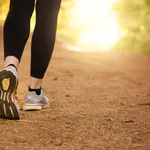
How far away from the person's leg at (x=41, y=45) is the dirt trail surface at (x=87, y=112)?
0.08 m

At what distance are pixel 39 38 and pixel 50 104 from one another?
541 millimetres

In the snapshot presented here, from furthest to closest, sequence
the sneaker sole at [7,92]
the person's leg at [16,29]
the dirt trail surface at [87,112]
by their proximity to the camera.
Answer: the person's leg at [16,29] < the sneaker sole at [7,92] < the dirt trail surface at [87,112]

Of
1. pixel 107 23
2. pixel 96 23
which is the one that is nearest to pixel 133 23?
pixel 107 23

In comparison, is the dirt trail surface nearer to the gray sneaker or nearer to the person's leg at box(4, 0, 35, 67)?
the gray sneaker

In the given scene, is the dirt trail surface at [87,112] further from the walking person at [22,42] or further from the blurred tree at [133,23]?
the blurred tree at [133,23]

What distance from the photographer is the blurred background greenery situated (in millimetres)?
6398

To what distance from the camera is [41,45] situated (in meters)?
2.58

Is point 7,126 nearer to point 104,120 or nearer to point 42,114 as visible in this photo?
point 42,114

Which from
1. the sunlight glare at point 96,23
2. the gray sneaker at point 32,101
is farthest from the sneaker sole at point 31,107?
the sunlight glare at point 96,23

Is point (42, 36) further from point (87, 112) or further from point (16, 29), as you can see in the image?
point (87, 112)

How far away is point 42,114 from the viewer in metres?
2.61

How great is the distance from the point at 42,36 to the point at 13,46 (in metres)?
0.17

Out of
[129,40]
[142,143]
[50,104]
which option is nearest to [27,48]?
[129,40]

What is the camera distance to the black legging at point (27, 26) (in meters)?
2.47
